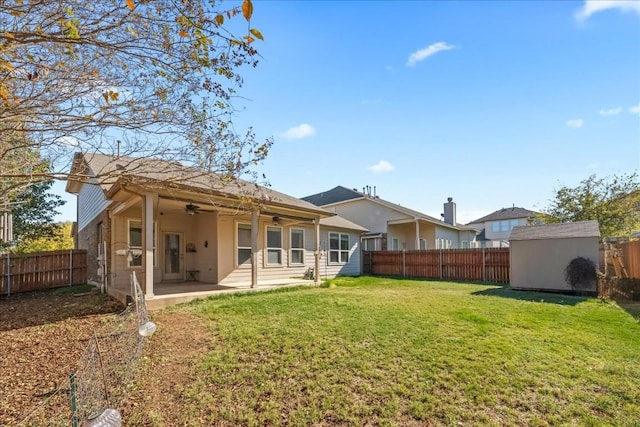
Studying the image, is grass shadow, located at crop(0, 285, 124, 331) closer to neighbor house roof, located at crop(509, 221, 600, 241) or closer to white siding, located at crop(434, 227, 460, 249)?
neighbor house roof, located at crop(509, 221, 600, 241)

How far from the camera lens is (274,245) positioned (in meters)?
13.0

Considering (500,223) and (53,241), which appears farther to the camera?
(500,223)

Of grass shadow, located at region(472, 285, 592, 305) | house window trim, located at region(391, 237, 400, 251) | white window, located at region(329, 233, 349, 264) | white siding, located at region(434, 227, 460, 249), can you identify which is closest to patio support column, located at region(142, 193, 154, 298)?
grass shadow, located at region(472, 285, 592, 305)

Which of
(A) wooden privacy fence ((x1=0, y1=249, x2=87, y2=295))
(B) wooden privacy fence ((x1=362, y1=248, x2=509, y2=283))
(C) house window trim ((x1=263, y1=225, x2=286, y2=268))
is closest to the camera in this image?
(A) wooden privacy fence ((x1=0, y1=249, x2=87, y2=295))

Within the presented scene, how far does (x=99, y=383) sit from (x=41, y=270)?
33.6ft

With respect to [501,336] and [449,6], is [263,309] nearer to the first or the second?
Result: [501,336]

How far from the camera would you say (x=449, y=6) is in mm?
6754

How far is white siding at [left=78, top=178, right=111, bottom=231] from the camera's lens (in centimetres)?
1155

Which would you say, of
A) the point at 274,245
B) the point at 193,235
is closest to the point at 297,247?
the point at 274,245

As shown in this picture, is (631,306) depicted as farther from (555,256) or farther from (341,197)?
(341,197)

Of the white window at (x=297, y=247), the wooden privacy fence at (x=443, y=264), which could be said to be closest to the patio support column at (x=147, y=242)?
the white window at (x=297, y=247)

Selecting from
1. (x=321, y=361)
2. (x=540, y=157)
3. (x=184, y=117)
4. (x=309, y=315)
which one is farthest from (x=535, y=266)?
(x=184, y=117)

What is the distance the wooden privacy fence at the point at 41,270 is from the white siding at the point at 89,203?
67.1 inches

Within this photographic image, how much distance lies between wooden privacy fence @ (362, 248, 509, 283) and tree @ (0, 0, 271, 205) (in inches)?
490
